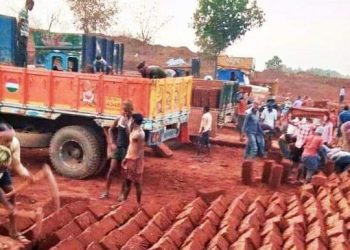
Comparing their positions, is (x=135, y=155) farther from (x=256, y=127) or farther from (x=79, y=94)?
(x=256, y=127)

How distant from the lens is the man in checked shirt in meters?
10.2

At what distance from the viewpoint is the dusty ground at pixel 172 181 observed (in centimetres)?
834

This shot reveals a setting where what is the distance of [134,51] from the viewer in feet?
114

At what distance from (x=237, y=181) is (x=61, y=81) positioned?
3805 mm

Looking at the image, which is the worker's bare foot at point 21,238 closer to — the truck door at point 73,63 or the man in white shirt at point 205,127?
the truck door at point 73,63

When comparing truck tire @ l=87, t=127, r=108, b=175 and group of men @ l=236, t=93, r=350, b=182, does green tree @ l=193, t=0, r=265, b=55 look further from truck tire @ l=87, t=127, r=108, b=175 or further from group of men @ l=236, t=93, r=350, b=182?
truck tire @ l=87, t=127, r=108, b=175

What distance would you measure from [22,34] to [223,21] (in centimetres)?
Result: 2174

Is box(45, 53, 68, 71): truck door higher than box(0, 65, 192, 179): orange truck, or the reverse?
box(45, 53, 68, 71): truck door

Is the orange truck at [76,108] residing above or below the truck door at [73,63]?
below

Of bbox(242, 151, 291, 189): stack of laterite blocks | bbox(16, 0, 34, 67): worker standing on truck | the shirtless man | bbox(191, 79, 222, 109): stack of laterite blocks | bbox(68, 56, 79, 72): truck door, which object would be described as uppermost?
bbox(16, 0, 34, 67): worker standing on truck

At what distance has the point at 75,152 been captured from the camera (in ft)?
30.3

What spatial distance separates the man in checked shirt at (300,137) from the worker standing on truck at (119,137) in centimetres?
380

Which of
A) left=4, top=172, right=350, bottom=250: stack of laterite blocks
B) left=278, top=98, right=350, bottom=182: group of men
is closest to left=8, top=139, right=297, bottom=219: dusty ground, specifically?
left=278, top=98, right=350, bottom=182: group of men

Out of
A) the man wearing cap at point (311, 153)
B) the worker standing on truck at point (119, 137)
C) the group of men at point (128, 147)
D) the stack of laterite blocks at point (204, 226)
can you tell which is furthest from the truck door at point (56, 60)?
the stack of laterite blocks at point (204, 226)
